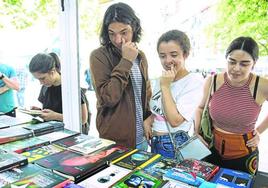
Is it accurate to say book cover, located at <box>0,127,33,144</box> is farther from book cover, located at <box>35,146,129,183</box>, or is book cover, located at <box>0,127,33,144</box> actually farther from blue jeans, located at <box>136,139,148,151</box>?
blue jeans, located at <box>136,139,148,151</box>

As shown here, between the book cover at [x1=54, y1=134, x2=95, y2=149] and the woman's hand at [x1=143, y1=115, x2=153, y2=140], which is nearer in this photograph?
the book cover at [x1=54, y1=134, x2=95, y2=149]

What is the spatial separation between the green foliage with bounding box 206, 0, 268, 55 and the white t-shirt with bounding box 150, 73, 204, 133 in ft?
1.87

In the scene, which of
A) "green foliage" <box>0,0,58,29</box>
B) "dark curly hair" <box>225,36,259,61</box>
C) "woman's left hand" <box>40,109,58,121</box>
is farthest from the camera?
"green foliage" <box>0,0,58,29</box>

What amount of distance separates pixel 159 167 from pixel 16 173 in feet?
1.44

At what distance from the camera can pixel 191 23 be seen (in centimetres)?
172

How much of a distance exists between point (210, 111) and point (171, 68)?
40 centimetres

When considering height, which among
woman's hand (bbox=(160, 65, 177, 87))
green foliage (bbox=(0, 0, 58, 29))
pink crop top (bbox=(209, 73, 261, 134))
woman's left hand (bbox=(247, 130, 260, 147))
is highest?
green foliage (bbox=(0, 0, 58, 29))

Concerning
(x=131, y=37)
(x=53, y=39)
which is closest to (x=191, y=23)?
(x=131, y=37)

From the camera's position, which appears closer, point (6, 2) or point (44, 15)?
point (44, 15)

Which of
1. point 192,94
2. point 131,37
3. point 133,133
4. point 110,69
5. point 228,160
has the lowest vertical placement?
point 228,160

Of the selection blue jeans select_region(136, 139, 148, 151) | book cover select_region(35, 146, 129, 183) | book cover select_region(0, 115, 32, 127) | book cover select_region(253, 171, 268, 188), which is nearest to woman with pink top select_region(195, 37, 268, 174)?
blue jeans select_region(136, 139, 148, 151)

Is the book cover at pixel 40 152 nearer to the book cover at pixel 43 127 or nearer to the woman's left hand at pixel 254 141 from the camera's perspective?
the book cover at pixel 43 127

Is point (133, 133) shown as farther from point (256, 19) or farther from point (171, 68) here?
point (256, 19)

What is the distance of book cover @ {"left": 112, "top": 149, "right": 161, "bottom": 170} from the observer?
80cm
